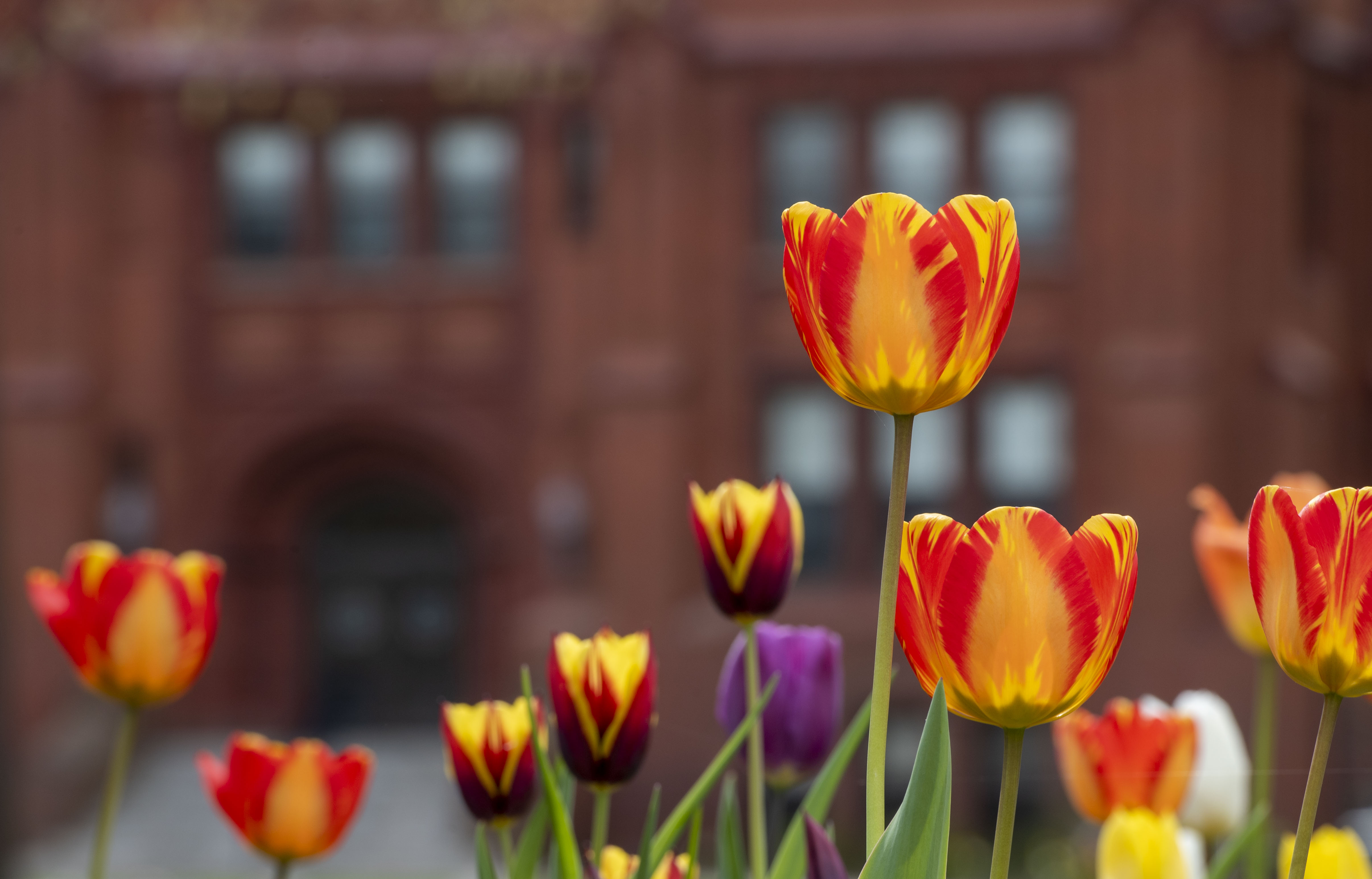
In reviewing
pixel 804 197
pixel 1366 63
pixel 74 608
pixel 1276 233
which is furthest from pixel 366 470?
pixel 74 608

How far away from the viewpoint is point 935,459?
1462 cm

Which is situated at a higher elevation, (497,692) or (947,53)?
(947,53)

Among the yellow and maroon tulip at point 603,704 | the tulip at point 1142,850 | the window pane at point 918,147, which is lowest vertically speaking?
the tulip at point 1142,850

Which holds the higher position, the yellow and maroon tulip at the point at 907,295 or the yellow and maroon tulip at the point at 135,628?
the yellow and maroon tulip at the point at 907,295

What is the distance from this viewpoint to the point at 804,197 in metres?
14.1

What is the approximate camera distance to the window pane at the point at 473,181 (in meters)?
15.4

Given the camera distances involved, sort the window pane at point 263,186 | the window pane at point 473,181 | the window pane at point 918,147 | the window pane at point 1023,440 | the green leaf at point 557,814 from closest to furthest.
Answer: the green leaf at point 557,814, the window pane at point 1023,440, the window pane at point 918,147, the window pane at point 473,181, the window pane at point 263,186

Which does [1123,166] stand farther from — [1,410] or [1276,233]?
[1,410]

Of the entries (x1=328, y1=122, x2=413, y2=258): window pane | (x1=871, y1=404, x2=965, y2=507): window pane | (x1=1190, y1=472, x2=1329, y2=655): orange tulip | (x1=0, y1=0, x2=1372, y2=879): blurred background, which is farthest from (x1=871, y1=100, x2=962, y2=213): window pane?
(x1=1190, y1=472, x2=1329, y2=655): orange tulip

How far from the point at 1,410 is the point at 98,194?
8.36 ft

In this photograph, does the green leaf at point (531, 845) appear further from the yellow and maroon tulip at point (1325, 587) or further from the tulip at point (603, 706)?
the yellow and maroon tulip at point (1325, 587)

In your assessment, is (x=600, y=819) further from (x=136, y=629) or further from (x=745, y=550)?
(x=136, y=629)

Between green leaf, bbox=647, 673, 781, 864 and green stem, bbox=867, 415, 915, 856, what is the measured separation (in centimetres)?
13

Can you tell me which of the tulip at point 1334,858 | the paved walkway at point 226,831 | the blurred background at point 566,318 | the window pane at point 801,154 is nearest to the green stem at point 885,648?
the tulip at point 1334,858
